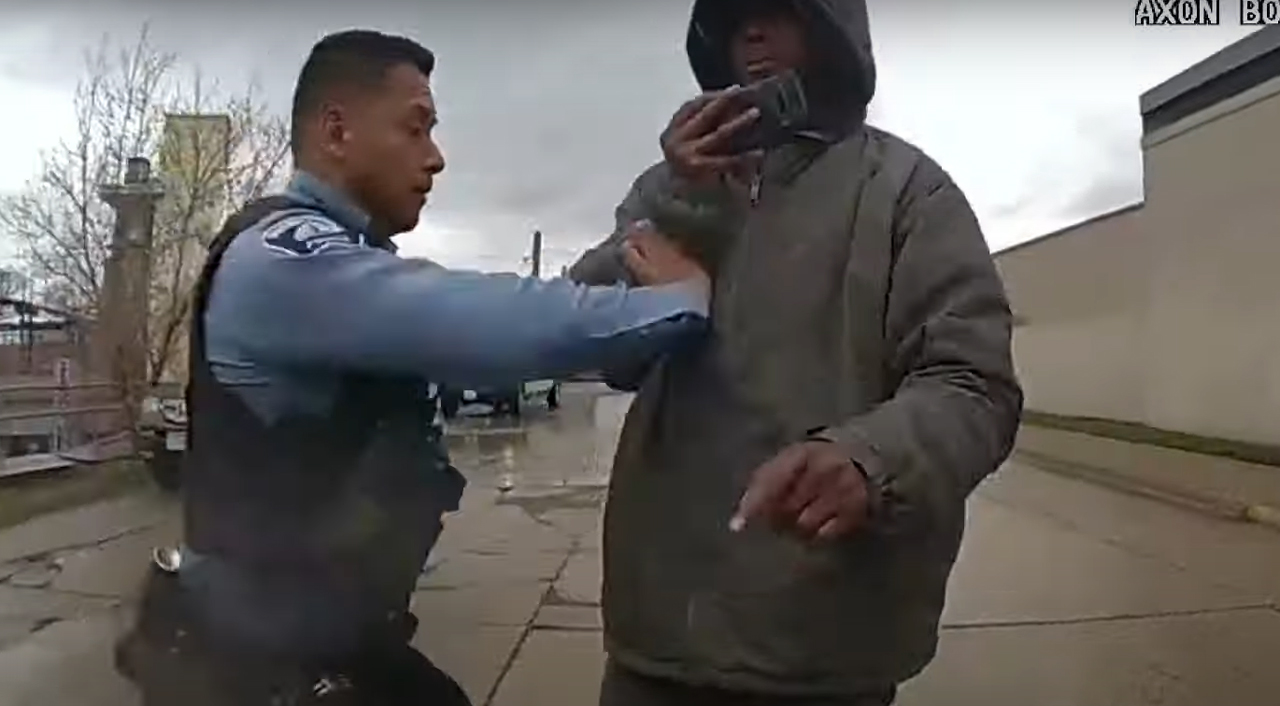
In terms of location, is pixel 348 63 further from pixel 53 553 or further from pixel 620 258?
pixel 53 553

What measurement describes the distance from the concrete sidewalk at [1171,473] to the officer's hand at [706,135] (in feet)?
24.9

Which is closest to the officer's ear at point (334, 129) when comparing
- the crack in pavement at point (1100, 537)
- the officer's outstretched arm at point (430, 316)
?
the officer's outstretched arm at point (430, 316)

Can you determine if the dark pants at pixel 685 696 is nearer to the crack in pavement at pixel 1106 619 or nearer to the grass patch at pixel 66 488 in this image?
the crack in pavement at pixel 1106 619

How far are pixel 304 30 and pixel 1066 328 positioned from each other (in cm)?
2396

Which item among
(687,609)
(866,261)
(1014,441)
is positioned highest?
(866,261)

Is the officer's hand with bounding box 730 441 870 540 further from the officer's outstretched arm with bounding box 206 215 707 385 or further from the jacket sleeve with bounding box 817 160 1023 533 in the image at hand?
the officer's outstretched arm with bounding box 206 215 707 385

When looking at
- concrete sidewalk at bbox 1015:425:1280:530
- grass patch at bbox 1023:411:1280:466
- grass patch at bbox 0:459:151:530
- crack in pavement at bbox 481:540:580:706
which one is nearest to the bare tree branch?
crack in pavement at bbox 481:540:580:706

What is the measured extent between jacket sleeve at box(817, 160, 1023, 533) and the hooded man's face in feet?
0.53

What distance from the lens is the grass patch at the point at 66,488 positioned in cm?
947

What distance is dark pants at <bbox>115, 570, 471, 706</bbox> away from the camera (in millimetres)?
1264

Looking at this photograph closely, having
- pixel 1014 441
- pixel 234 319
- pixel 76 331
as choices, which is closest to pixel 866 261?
pixel 1014 441

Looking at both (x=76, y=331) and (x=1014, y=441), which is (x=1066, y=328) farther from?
(x=1014, y=441)

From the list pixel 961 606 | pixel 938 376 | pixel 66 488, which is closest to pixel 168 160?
pixel 938 376

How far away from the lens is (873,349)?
123cm
